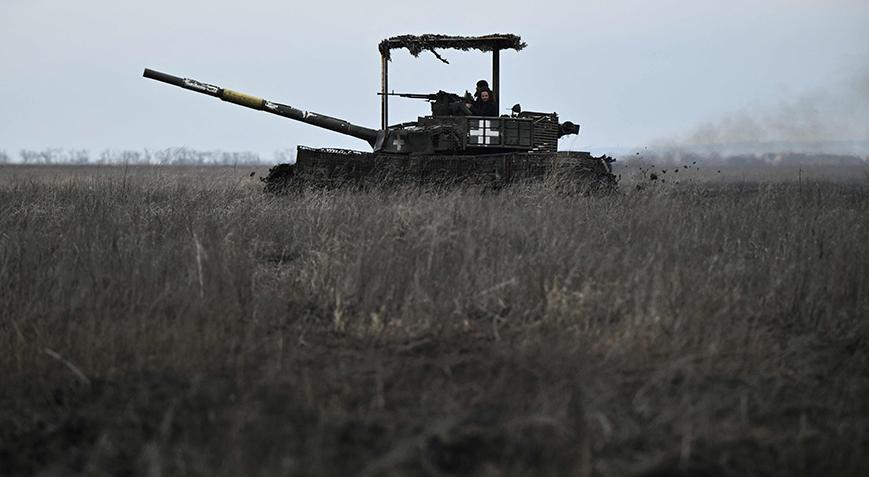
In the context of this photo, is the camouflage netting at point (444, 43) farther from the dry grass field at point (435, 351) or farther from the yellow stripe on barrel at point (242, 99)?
the dry grass field at point (435, 351)

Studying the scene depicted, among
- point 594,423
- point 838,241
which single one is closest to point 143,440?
point 594,423

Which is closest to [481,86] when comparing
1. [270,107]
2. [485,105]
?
[485,105]

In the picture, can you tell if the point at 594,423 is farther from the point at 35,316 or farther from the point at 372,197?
the point at 372,197

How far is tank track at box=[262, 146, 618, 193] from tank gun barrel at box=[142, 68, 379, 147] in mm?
1346

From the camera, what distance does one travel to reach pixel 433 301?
5488mm

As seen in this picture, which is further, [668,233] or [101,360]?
[668,233]

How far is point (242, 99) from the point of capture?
47.2 ft

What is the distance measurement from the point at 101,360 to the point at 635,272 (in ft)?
10.8

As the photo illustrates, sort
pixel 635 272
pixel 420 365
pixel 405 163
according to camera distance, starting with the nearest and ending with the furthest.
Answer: pixel 420 365 < pixel 635 272 < pixel 405 163

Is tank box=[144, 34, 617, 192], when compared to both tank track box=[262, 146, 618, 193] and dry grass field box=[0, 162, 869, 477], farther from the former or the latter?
dry grass field box=[0, 162, 869, 477]

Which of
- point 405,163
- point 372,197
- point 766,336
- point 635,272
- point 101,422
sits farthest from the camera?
point 405,163

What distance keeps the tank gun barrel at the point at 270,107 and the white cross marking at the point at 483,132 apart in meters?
2.17

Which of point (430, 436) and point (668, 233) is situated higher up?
point (668, 233)

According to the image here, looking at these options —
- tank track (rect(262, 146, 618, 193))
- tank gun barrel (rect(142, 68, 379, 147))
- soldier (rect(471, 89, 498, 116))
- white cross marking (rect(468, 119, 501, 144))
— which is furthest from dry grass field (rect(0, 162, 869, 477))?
tank gun barrel (rect(142, 68, 379, 147))
